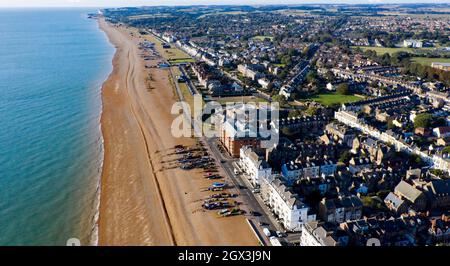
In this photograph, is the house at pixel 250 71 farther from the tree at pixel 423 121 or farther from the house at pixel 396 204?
the house at pixel 396 204

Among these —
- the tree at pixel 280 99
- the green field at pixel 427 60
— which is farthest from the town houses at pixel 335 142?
the green field at pixel 427 60

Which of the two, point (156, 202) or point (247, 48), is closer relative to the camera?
point (156, 202)

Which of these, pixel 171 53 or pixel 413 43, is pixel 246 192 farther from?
pixel 413 43

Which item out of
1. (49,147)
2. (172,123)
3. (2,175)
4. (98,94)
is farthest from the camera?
(98,94)

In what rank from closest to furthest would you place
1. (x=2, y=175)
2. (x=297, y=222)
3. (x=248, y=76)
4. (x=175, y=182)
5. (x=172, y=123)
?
(x=297, y=222), (x=175, y=182), (x=2, y=175), (x=172, y=123), (x=248, y=76)

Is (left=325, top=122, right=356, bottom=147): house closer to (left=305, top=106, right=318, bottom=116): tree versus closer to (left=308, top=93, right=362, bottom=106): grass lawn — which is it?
(left=305, top=106, right=318, bottom=116): tree
